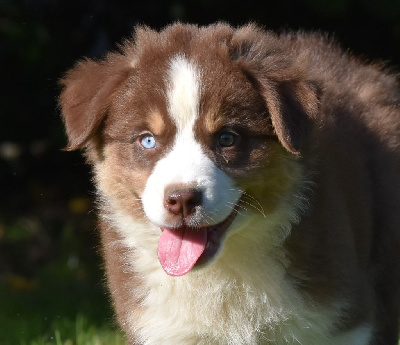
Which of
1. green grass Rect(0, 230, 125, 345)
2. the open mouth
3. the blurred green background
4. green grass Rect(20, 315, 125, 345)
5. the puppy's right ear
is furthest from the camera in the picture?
the blurred green background

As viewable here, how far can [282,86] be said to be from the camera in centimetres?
504

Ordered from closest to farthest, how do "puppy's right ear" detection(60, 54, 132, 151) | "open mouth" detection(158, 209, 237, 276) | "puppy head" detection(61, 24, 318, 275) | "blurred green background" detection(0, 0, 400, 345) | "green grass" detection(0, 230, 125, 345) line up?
"puppy head" detection(61, 24, 318, 275), "open mouth" detection(158, 209, 237, 276), "puppy's right ear" detection(60, 54, 132, 151), "green grass" detection(0, 230, 125, 345), "blurred green background" detection(0, 0, 400, 345)

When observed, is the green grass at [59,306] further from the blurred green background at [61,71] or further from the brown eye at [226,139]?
the brown eye at [226,139]

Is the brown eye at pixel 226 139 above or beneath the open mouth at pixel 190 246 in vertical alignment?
above

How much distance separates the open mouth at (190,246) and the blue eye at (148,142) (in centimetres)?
42

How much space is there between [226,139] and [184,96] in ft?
0.97

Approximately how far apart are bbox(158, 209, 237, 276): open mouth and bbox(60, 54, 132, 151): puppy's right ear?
2.18 ft

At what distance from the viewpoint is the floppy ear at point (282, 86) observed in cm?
491

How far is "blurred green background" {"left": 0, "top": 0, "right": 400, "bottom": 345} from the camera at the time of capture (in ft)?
29.0

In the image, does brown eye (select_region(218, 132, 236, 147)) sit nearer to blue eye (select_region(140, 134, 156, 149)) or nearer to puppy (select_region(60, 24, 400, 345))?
puppy (select_region(60, 24, 400, 345))

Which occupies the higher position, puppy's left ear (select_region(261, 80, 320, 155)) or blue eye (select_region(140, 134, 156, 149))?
puppy's left ear (select_region(261, 80, 320, 155))

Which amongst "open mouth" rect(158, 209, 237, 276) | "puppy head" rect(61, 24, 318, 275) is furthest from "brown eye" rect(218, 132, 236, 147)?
"open mouth" rect(158, 209, 237, 276)

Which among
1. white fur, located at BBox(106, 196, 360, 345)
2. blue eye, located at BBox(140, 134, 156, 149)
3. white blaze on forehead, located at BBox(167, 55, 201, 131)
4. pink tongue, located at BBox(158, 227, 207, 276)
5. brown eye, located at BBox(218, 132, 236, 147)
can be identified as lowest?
white fur, located at BBox(106, 196, 360, 345)

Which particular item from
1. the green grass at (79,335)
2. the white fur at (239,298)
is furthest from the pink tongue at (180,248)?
the green grass at (79,335)
